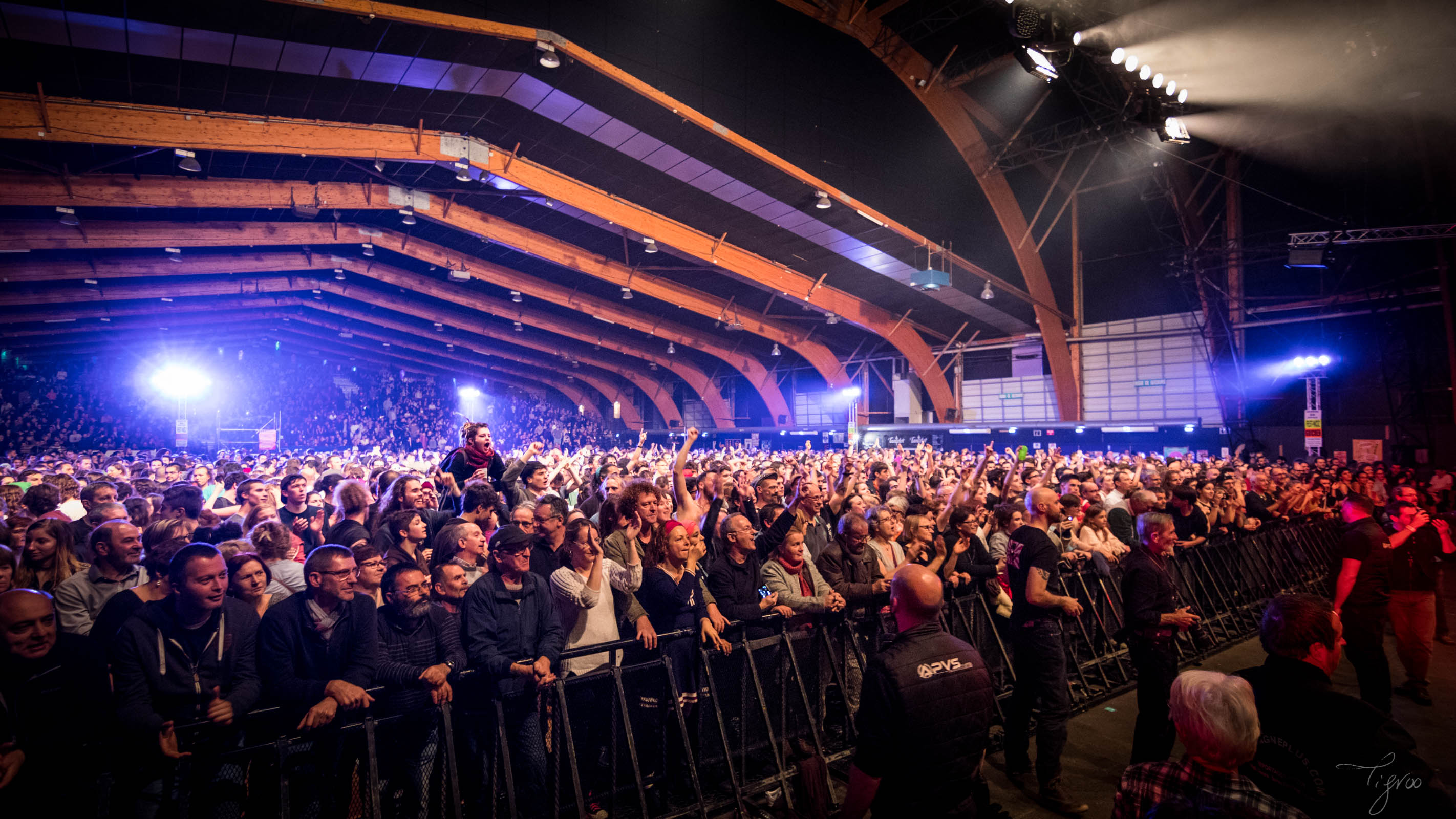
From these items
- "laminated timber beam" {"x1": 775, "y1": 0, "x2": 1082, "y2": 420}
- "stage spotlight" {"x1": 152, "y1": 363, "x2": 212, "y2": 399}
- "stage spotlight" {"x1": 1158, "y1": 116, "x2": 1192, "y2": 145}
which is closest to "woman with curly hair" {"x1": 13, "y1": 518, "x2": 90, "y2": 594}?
"laminated timber beam" {"x1": 775, "y1": 0, "x2": 1082, "y2": 420}

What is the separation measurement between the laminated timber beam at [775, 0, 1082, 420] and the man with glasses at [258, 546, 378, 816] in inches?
410

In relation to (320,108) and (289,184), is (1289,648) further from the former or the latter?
(289,184)

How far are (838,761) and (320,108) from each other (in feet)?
37.7

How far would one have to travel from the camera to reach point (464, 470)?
6.36 metres

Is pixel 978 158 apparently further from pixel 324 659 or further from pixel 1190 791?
pixel 324 659

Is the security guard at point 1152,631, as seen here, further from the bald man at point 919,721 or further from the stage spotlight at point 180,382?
the stage spotlight at point 180,382

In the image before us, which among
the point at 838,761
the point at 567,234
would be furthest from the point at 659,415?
the point at 838,761

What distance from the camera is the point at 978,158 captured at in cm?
1495

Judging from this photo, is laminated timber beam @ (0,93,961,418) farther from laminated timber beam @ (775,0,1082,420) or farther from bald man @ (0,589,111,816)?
bald man @ (0,589,111,816)

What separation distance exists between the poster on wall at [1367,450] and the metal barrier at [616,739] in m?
18.1

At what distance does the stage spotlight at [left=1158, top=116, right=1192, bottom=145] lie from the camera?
973cm

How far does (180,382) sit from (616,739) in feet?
136

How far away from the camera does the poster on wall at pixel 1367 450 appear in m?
17.0

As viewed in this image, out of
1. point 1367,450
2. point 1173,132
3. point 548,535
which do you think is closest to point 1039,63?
point 1173,132
